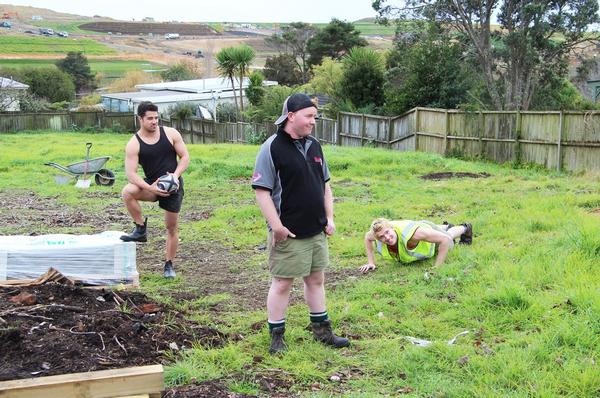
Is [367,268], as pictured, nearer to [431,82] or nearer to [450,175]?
[450,175]

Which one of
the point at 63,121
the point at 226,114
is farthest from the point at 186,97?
the point at 63,121

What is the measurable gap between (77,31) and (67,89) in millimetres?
110118

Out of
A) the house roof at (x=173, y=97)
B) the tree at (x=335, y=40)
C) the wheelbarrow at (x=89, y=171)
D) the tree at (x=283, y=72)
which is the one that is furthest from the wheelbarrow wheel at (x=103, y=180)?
the tree at (x=283, y=72)

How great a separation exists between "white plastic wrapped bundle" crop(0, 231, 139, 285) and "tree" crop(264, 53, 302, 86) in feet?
203

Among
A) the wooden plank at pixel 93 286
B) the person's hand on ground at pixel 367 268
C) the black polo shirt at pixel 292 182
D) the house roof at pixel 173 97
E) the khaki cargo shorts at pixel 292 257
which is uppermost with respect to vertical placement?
the black polo shirt at pixel 292 182

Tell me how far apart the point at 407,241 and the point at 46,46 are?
12240cm

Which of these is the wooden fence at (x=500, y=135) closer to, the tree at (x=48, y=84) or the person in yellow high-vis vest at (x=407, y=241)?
the person in yellow high-vis vest at (x=407, y=241)

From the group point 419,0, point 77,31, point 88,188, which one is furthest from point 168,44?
point 88,188

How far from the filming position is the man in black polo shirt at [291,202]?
4.73 m

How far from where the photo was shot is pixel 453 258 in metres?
7.10

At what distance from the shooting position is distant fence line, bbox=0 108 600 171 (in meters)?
17.2

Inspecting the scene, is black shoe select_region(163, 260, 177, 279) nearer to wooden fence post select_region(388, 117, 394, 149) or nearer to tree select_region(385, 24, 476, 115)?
wooden fence post select_region(388, 117, 394, 149)

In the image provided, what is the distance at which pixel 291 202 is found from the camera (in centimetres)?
480

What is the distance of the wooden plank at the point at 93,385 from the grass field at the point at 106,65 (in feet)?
290
